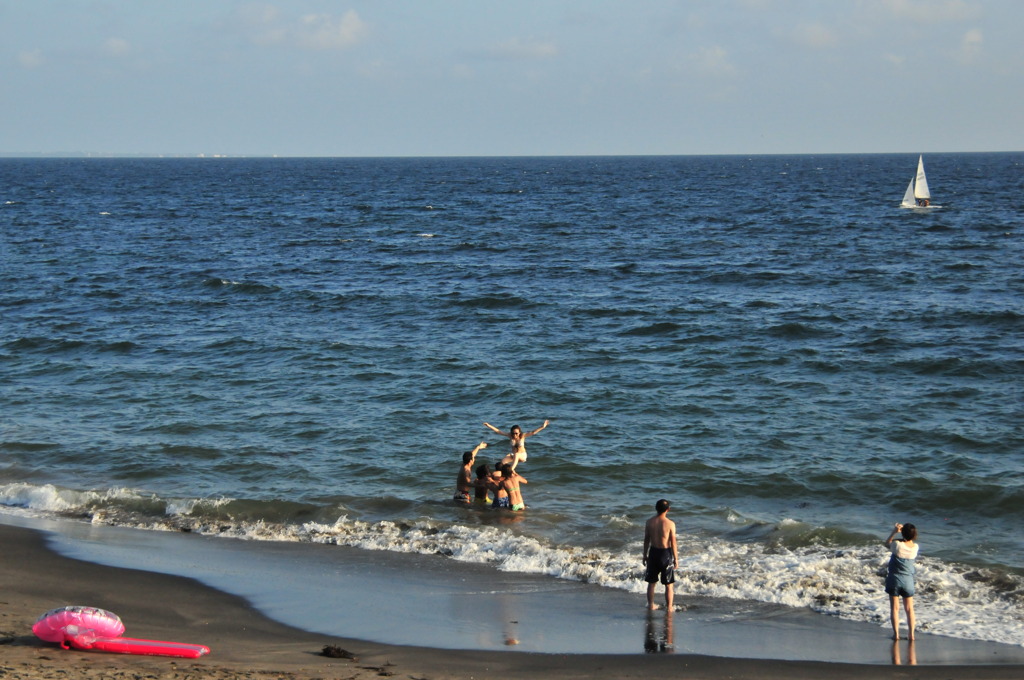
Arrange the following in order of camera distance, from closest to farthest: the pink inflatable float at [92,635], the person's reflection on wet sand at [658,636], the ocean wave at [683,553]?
1. the pink inflatable float at [92,635]
2. the person's reflection on wet sand at [658,636]
3. the ocean wave at [683,553]

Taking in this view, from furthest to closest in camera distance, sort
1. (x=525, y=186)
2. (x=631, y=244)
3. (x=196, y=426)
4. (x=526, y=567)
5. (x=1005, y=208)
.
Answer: (x=525, y=186) < (x=1005, y=208) < (x=631, y=244) < (x=196, y=426) < (x=526, y=567)

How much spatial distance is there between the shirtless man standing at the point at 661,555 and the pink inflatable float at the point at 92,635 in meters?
5.22

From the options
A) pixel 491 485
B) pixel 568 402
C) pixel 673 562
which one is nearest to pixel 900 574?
pixel 673 562

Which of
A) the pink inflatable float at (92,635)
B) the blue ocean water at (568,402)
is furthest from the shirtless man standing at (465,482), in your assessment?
the pink inflatable float at (92,635)

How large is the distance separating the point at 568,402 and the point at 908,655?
12.0 m

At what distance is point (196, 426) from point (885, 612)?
1418 cm

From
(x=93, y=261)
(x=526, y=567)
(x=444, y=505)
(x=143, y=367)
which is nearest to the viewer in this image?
(x=526, y=567)

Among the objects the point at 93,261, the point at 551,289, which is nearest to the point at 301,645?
the point at 551,289

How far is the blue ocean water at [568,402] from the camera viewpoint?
1489 cm

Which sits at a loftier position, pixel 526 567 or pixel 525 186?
pixel 525 186

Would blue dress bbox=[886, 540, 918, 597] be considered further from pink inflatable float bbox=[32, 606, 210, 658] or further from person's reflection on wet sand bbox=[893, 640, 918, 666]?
pink inflatable float bbox=[32, 606, 210, 658]

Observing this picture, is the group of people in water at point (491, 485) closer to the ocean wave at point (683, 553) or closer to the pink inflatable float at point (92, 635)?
the ocean wave at point (683, 553)

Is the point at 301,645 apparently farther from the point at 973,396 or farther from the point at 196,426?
the point at 973,396

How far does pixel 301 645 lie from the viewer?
34.8 ft
